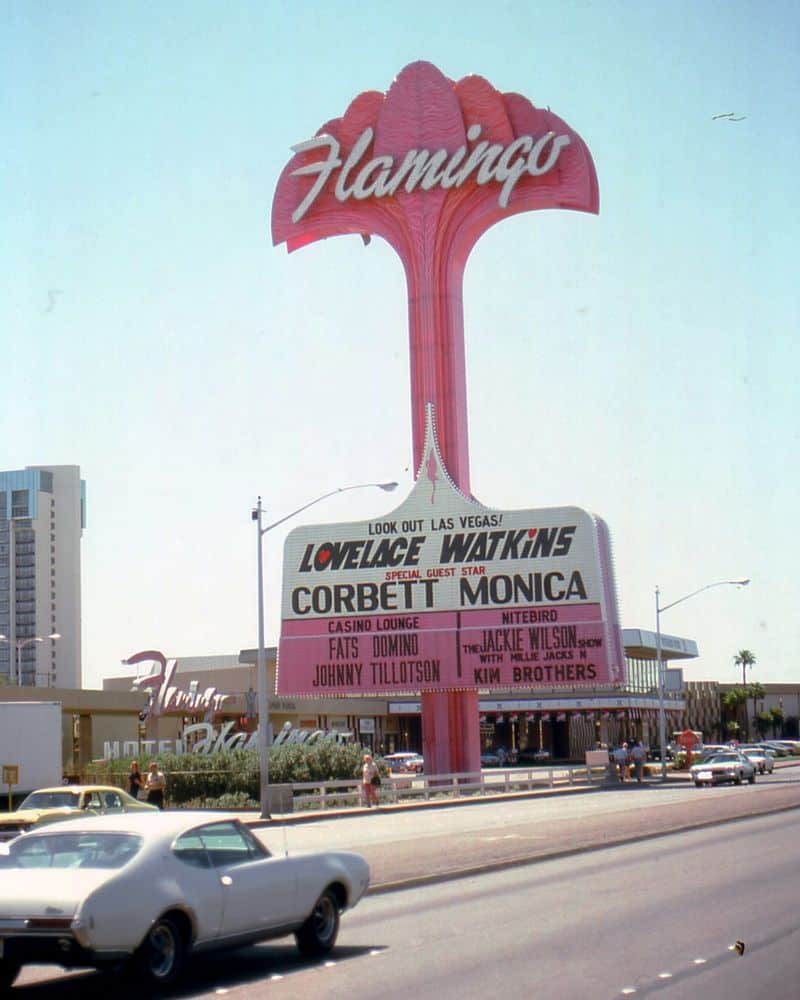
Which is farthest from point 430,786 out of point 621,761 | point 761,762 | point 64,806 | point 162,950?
point 162,950

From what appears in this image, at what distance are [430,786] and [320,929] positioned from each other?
39.9 metres

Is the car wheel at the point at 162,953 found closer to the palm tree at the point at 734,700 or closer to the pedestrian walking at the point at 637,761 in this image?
the pedestrian walking at the point at 637,761

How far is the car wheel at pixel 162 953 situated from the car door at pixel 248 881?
0.53 meters

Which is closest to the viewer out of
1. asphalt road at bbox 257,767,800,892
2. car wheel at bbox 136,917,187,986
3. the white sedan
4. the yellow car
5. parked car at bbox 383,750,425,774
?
the white sedan

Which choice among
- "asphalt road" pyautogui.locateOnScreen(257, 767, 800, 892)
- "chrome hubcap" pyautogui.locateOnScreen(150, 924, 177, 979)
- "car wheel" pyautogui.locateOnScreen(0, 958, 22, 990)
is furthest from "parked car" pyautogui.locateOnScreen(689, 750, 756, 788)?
"car wheel" pyautogui.locateOnScreen(0, 958, 22, 990)

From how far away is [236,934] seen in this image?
491 inches

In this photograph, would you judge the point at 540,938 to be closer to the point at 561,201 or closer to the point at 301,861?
the point at 301,861

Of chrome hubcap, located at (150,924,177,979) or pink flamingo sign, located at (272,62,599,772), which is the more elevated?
pink flamingo sign, located at (272,62,599,772)

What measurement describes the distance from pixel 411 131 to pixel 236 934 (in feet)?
163

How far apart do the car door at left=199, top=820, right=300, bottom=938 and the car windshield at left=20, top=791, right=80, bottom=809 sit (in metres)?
16.3

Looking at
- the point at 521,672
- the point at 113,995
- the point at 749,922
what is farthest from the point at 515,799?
the point at 113,995

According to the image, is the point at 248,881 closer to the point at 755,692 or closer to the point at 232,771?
the point at 232,771

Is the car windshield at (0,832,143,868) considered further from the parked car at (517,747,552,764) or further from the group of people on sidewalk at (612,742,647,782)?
the parked car at (517,747,552,764)

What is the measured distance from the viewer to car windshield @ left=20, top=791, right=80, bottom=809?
93.9 feet
